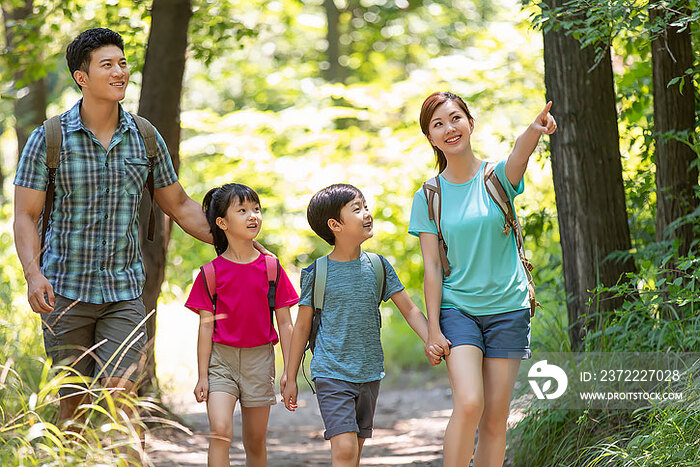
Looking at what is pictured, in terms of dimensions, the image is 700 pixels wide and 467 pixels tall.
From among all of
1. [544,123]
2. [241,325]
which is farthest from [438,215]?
[241,325]

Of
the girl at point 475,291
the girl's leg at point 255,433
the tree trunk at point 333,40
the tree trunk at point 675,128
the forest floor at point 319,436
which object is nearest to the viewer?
the girl at point 475,291

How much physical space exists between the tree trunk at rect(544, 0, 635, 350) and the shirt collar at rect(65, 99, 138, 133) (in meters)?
2.60

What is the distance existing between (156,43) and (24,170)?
2488 millimetres

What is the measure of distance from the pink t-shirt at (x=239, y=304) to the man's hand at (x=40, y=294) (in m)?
0.63

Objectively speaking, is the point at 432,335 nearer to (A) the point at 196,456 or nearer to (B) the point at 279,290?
(B) the point at 279,290

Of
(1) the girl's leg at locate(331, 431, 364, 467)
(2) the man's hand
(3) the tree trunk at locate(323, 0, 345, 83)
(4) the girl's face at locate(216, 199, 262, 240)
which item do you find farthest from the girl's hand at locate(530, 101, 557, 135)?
(3) the tree trunk at locate(323, 0, 345, 83)

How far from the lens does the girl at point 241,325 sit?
372 cm

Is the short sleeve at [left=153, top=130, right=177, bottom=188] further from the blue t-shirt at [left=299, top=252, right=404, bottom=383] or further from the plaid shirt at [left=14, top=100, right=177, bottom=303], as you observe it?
the blue t-shirt at [left=299, top=252, right=404, bottom=383]

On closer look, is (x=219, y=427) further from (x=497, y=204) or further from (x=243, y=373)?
(x=497, y=204)

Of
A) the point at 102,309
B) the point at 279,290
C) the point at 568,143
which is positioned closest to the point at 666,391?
the point at 568,143

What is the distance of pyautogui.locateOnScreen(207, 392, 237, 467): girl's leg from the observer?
11.8ft

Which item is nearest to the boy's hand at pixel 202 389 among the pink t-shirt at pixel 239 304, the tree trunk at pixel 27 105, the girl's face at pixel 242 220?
the pink t-shirt at pixel 239 304

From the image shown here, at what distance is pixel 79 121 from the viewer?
3652 millimetres

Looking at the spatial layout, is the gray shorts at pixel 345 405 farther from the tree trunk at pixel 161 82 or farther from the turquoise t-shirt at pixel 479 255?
the tree trunk at pixel 161 82
